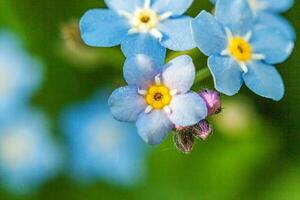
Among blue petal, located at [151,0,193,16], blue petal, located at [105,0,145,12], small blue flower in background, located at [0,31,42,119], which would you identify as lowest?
small blue flower in background, located at [0,31,42,119]

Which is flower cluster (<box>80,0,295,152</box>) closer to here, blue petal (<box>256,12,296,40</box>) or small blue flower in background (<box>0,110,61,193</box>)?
blue petal (<box>256,12,296,40</box>)

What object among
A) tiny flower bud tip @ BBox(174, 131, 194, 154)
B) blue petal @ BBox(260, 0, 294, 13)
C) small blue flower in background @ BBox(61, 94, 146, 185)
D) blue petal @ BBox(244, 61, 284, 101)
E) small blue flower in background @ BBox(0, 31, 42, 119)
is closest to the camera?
tiny flower bud tip @ BBox(174, 131, 194, 154)

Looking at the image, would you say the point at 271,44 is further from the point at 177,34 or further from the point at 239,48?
the point at 177,34

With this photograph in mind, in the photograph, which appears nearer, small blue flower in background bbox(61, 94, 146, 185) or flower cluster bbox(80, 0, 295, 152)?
flower cluster bbox(80, 0, 295, 152)

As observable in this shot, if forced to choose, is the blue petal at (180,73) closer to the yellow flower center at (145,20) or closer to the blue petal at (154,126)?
the blue petal at (154,126)

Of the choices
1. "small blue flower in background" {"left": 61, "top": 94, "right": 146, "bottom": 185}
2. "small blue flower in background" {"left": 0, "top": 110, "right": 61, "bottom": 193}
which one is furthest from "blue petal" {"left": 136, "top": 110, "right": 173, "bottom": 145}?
"small blue flower in background" {"left": 0, "top": 110, "right": 61, "bottom": 193}

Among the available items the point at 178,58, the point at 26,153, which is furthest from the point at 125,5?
the point at 26,153

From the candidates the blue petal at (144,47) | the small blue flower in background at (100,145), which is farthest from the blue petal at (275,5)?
the small blue flower in background at (100,145)
